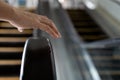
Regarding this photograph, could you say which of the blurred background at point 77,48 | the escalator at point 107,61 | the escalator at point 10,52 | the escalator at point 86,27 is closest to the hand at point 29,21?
the blurred background at point 77,48

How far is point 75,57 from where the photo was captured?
3906mm

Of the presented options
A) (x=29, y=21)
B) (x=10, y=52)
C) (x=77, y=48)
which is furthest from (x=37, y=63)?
(x=10, y=52)

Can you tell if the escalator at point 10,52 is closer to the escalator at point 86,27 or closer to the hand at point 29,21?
the escalator at point 86,27

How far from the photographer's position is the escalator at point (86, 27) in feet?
17.6

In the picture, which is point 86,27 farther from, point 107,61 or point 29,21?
point 29,21

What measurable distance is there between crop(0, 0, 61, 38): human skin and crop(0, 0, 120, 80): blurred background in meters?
1.36

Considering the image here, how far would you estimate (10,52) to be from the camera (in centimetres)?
424

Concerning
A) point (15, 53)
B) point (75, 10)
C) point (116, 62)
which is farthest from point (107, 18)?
point (15, 53)

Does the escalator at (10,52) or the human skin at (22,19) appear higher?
the escalator at (10,52)

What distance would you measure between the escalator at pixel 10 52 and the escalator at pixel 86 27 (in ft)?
3.81

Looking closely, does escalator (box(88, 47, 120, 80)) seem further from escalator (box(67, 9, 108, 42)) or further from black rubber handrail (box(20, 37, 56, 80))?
black rubber handrail (box(20, 37, 56, 80))

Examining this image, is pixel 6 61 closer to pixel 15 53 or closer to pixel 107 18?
pixel 15 53

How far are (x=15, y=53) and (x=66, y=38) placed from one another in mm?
834

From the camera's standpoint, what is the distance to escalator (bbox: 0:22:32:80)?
153 inches
